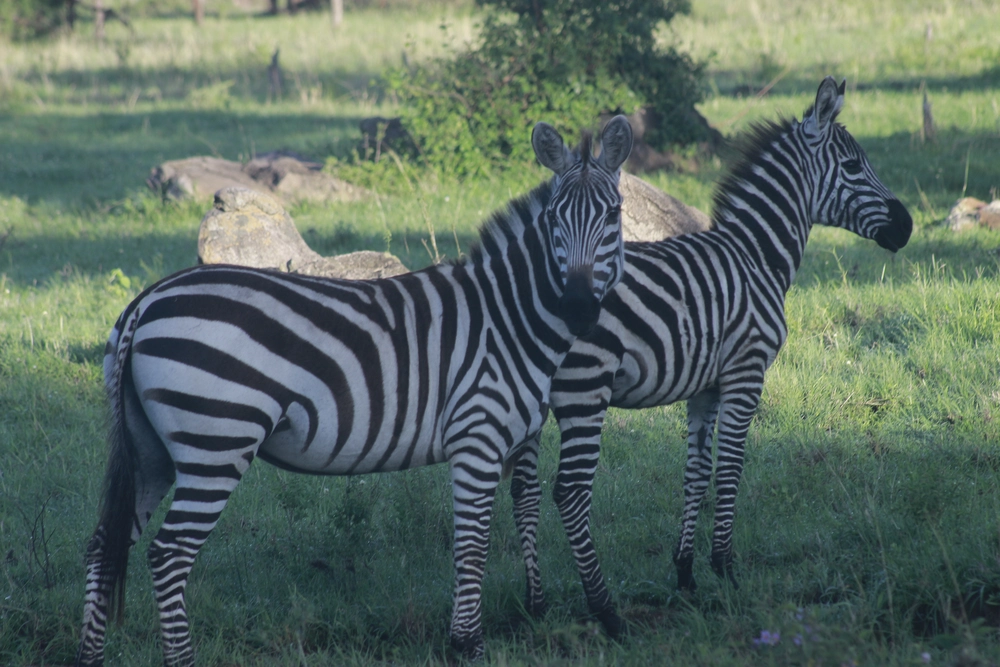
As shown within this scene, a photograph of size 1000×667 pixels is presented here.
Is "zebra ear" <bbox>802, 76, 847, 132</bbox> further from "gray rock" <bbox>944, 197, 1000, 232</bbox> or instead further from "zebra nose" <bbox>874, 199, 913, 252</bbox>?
"gray rock" <bbox>944, 197, 1000, 232</bbox>

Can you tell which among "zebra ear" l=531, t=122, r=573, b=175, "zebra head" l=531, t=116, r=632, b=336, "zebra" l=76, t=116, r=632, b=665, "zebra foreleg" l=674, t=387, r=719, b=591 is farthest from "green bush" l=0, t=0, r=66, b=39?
"zebra foreleg" l=674, t=387, r=719, b=591

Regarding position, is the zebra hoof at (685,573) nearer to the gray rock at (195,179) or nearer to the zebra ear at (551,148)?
the zebra ear at (551,148)

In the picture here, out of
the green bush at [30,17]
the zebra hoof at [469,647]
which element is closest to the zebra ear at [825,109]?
the zebra hoof at [469,647]

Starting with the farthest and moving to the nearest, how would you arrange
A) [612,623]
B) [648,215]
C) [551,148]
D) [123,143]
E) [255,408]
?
[123,143] → [648,215] → [612,623] → [551,148] → [255,408]

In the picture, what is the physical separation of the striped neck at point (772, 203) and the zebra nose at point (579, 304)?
144cm

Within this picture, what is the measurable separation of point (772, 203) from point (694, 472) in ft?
5.25

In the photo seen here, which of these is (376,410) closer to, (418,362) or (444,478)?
(418,362)

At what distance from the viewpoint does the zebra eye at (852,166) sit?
16.0ft

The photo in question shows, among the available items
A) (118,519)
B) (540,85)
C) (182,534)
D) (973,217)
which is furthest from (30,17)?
(182,534)

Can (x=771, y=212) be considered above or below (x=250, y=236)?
above

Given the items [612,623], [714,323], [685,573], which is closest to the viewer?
[612,623]

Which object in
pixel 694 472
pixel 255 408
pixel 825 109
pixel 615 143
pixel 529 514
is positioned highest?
pixel 825 109

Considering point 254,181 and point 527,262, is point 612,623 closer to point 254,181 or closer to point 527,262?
point 527,262

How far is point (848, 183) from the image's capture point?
4887 millimetres
